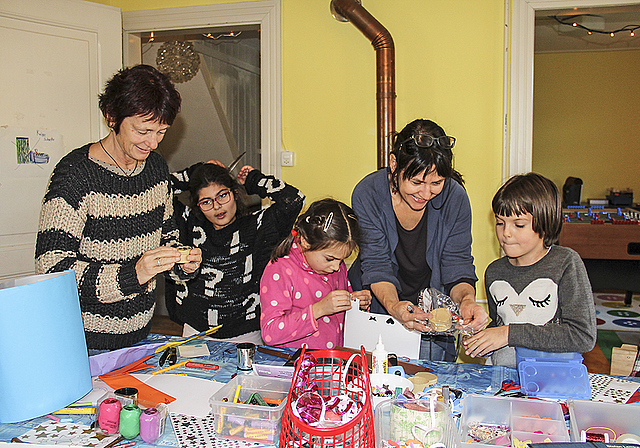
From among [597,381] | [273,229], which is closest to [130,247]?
[273,229]

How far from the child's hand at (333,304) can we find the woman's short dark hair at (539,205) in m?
0.65

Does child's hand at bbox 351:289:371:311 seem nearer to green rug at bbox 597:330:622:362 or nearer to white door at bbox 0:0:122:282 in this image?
white door at bbox 0:0:122:282

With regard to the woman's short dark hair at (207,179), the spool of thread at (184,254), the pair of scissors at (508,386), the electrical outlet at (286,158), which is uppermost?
the electrical outlet at (286,158)

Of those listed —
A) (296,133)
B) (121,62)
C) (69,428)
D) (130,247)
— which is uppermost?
(121,62)

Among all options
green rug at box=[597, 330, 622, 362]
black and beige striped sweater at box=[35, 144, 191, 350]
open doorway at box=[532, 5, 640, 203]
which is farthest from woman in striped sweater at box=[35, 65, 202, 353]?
open doorway at box=[532, 5, 640, 203]

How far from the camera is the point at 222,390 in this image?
4.45ft

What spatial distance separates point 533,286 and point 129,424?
1.34 metres

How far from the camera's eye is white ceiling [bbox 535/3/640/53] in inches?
215

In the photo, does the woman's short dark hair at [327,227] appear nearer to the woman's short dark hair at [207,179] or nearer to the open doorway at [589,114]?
the woman's short dark hair at [207,179]

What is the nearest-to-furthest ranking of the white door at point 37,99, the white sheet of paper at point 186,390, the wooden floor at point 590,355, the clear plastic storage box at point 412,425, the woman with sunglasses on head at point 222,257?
the clear plastic storage box at point 412,425 → the white sheet of paper at point 186,390 → the woman with sunglasses on head at point 222,257 → the white door at point 37,99 → the wooden floor at point 590,355

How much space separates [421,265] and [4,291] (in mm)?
1444

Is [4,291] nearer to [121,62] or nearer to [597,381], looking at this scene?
[597,381]

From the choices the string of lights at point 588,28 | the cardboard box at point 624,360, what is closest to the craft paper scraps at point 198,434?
the cardboard box at point 624,360

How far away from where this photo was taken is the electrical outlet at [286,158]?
133 inches
